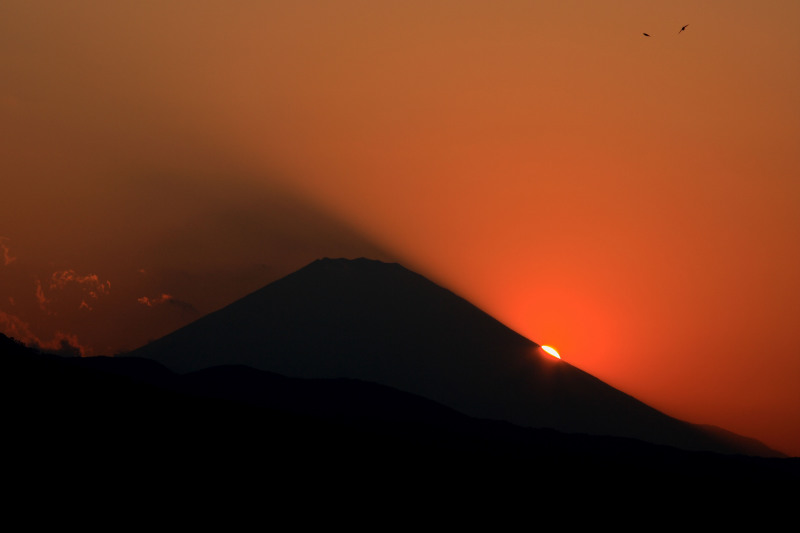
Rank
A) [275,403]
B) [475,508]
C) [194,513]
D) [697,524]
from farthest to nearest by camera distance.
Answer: [275,403] → [697,524] → [475,508] → [194,513]

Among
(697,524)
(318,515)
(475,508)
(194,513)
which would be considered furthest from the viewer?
(697,524)

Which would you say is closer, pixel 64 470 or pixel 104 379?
pixel 64 470

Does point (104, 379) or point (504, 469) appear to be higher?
point (504, 469)

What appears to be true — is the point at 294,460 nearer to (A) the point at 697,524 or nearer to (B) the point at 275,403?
(A) the point at 697,524

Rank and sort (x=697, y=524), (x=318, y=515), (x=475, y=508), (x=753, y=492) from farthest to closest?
(x=753, y=492)
(x=697, y=524)
(x=475, y=508)
(x=318, y=515)

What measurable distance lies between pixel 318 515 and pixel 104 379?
17.3 metres

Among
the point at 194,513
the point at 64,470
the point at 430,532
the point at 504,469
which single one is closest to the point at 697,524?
the point at 504,469

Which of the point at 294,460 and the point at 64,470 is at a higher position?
the point at 294,460

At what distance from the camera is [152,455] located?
38.3 metres

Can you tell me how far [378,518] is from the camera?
123 feet

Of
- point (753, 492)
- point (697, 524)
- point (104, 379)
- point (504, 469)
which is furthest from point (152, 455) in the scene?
point (753, 492)

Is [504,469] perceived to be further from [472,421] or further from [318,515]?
[472,421]

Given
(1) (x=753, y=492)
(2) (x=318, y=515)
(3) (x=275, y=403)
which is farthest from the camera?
(3) (x=275, y=403)

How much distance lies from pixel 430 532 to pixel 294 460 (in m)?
7.82
